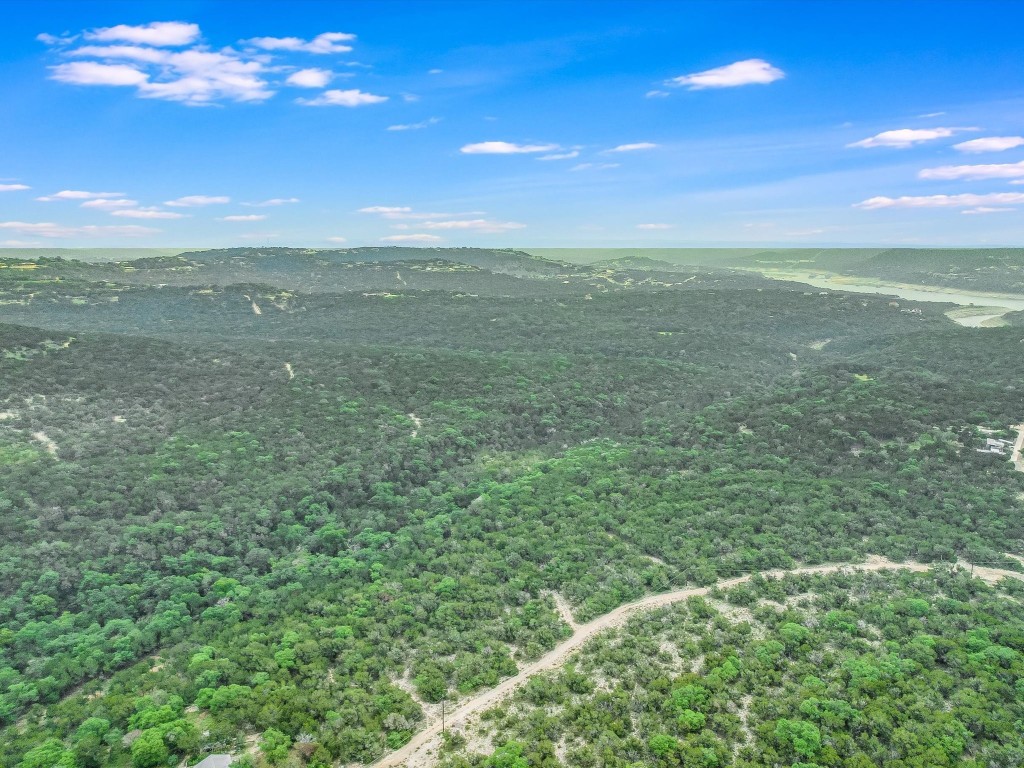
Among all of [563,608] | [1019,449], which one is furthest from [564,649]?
[1019,449]

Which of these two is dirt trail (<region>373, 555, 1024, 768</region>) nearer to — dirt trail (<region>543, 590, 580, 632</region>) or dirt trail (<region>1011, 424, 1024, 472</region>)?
dirt trail (<region>543, 590, 580, 632</region>)

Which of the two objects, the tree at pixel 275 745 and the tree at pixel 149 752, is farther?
the tree at pixel 275 745

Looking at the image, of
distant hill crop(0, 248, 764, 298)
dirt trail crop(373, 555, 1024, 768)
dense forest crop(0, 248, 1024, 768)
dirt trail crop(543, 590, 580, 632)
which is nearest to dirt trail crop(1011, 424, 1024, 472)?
dense forest crop(0, 248, 1024, 768)

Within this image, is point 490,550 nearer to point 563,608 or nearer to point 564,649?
point 563,608

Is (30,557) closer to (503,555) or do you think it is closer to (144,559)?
(144,559)

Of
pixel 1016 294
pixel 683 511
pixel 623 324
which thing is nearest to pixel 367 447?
pixel 683 511

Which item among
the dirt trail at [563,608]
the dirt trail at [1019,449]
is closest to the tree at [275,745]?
the dirt trail at [563,608]

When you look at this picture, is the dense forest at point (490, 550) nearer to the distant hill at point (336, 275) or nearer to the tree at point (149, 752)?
the tree at point (149, 752)
